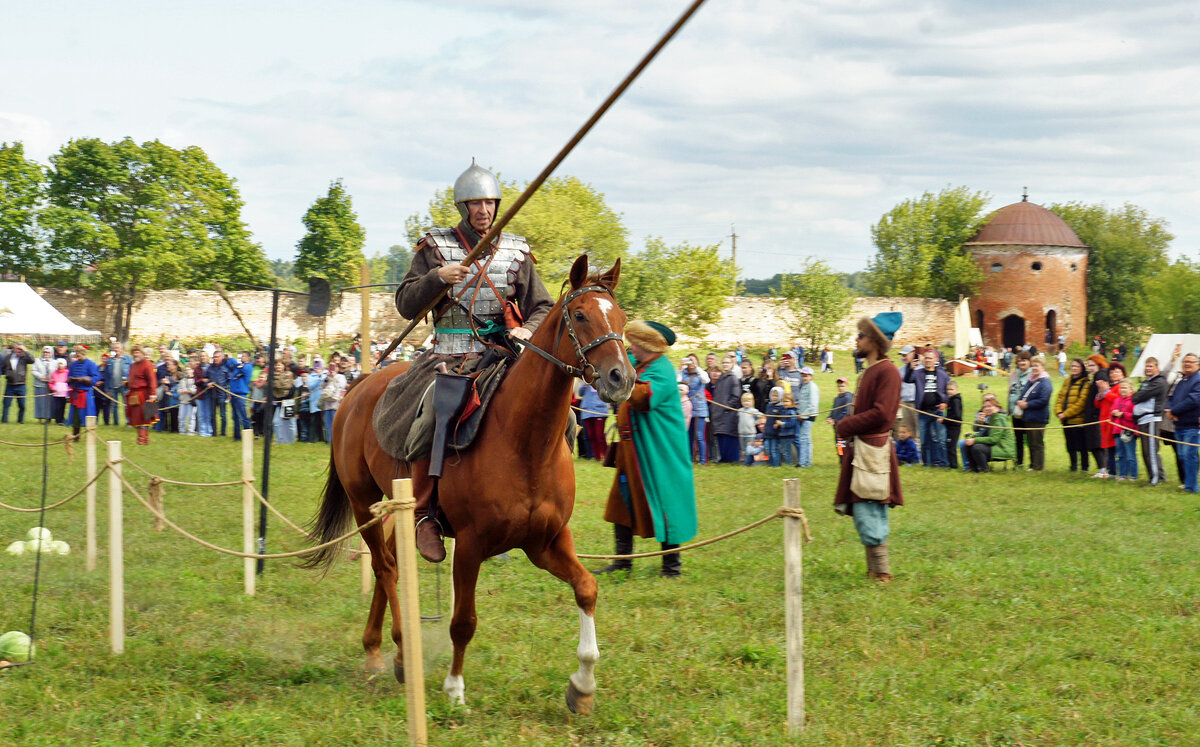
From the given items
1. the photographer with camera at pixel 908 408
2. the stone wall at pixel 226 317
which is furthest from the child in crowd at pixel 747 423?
the stone wall at pixel 226 317

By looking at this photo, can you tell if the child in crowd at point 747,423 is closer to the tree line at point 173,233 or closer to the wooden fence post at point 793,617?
the wooden fence post at point 793,617

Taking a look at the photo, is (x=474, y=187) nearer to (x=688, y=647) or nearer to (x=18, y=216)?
(x=688, y=647)

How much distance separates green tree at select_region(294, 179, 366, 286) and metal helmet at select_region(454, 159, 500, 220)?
217ft

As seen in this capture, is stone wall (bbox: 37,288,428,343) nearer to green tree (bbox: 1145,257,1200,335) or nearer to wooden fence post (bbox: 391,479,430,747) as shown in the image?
green tree (bbox: 1145,257,1200,335)

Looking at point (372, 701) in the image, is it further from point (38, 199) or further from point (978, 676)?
point (38, 199)

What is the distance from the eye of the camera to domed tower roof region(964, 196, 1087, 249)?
57.4 meters

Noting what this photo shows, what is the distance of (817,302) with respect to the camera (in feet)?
139

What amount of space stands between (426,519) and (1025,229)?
5908cm

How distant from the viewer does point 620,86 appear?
3.95m

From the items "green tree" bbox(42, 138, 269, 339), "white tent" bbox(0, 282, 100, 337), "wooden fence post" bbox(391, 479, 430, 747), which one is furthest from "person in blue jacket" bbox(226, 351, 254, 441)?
"green tree" bbox(42, 138, 269, 339)

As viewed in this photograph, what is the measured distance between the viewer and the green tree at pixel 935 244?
58.2 m

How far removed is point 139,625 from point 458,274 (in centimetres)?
368

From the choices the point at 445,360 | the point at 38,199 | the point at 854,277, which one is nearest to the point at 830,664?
the point at 445,360

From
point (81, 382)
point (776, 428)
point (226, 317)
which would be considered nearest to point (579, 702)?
point (776, 428)
